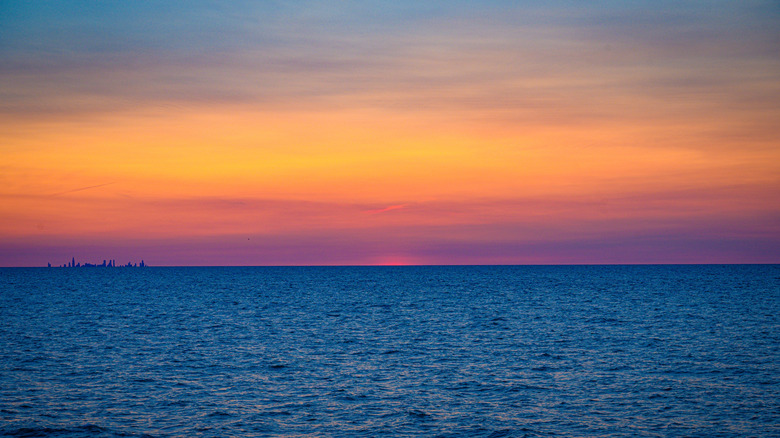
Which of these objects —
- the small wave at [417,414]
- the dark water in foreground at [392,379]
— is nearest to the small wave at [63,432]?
the dark water in foreground at [392,379]

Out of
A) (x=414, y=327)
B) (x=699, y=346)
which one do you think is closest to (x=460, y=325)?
(x=414, y=327)

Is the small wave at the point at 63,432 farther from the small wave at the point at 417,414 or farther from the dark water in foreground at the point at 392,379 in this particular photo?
the small wave at the point at 417,414

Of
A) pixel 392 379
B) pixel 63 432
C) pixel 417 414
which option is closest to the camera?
pixel 63 432

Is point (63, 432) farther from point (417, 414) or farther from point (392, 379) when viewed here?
point (392, 379)

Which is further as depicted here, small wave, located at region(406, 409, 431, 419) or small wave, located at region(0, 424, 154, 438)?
small wave, located at region(406, 409, 431, 419)

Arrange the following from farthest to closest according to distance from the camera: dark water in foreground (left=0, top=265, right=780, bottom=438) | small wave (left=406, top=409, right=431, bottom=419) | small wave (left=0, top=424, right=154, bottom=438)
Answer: small wave (left=406, top=409, right=431, bottom=419) → dark water in foreground (left=0, top=265, right=780, bottom=438) → small wave (left=0, top=424, right=154, bottom=438)

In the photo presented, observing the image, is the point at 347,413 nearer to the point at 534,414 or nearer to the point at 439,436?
the point at 439,436

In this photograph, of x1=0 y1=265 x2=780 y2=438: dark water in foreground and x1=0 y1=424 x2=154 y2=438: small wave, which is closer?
x1=0 y1=424 x2=154 y2=438: small wave

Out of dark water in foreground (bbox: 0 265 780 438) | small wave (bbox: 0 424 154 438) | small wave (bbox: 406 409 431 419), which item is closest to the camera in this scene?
small wave (bbox: 0 424 154 438)

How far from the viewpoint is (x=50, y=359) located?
43.3 m

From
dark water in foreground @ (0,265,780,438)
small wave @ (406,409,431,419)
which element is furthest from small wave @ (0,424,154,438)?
small wave @ (406,409,431,419)

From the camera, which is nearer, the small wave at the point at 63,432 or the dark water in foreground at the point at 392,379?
the small wave at the point at 63,432

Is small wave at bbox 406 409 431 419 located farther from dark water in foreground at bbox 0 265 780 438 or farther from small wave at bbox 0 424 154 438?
small wave at bbox 0 424 154 438

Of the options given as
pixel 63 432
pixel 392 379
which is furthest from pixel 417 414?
pixel 63 432
